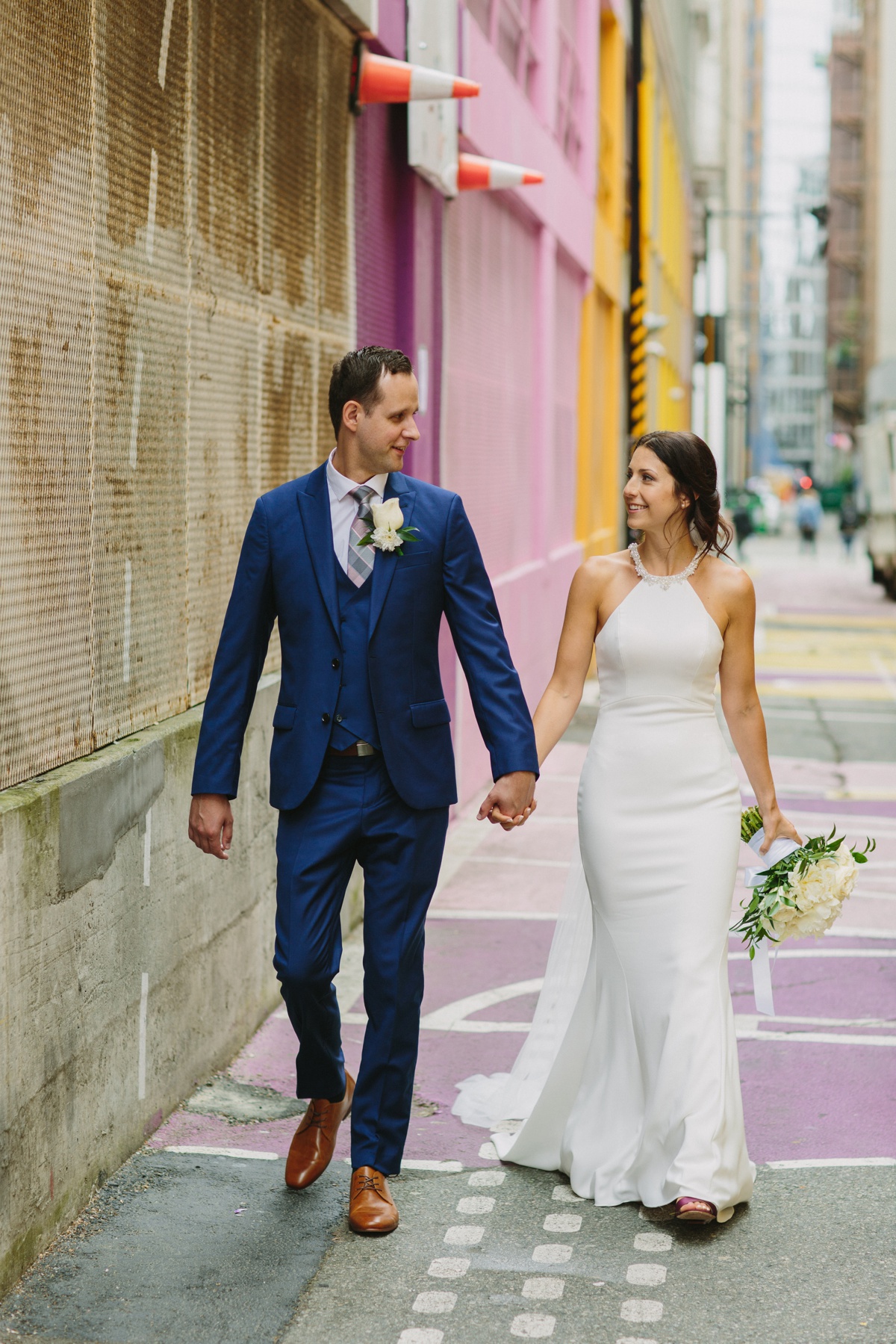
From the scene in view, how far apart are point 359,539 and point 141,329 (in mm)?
1173

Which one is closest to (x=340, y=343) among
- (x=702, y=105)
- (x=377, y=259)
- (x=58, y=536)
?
(x=377, y=259)

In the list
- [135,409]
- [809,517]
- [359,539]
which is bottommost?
[359,539]

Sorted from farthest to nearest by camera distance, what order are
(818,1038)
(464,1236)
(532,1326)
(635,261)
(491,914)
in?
(635,261), (491,914), (818,1038), (464,1236), (532,1326)

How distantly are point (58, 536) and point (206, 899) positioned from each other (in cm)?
156

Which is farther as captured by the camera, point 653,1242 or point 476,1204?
point 476,1204

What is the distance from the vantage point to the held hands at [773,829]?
498 cm

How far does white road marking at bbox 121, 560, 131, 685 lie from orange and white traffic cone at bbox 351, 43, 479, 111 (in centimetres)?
350

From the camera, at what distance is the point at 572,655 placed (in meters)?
4.93

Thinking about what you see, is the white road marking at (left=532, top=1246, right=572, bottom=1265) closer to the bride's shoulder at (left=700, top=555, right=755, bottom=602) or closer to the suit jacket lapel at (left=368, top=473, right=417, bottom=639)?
the suit jacket lapel at (left=368, top=473, right=417, bottom=639)

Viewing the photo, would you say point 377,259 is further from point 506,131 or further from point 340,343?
point 506,131

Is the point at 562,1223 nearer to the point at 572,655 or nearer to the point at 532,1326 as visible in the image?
the point at 532,1326

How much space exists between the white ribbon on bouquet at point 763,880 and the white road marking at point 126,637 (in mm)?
1775

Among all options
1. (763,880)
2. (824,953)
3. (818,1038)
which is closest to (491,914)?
(824,953)

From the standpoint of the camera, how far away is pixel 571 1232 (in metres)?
4.50
